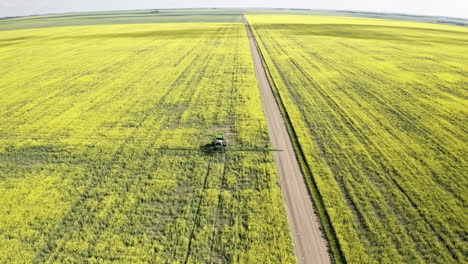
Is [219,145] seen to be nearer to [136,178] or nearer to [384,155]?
[136,178]

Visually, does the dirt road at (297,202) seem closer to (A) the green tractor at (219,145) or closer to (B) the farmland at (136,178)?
(B) the farmland at (136,178)

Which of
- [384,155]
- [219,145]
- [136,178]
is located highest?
[219,145]

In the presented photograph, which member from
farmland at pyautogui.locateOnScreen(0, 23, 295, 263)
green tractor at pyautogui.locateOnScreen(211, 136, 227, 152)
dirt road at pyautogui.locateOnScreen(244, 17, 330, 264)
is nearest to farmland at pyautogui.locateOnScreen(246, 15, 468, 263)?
dirt road at pyautogui.locateOnScreen(244, 17, 330, 264)

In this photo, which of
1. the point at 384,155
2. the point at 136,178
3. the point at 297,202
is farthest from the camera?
the point at 384,155

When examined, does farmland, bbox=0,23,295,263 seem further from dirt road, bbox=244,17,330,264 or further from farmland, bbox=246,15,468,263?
farmland, bbox=246,15,468,263

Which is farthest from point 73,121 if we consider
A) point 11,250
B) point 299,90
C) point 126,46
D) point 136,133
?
A: point 126,46

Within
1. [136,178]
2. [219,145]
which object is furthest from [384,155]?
[136,178]
